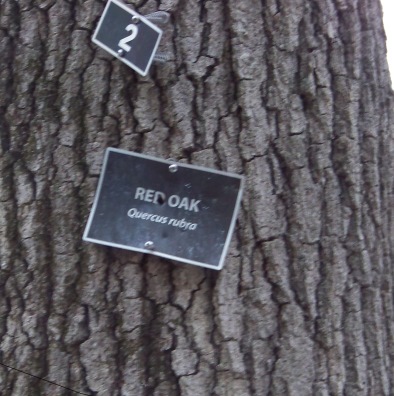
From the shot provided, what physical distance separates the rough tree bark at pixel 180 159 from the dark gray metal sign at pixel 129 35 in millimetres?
26

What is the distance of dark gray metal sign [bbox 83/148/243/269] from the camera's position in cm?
150

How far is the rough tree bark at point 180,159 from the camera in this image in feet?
4.92

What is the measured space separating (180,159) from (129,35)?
0.88 feet

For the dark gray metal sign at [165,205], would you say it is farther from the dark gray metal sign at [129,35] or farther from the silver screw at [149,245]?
the dark gray metal sign at [129,35]

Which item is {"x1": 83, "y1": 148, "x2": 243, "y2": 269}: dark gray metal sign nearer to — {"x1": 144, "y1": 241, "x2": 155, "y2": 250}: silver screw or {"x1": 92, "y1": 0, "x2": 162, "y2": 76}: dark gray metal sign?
{"x1": 144, "y1": 241, "x2": 155, "y2": 250}: silver screw

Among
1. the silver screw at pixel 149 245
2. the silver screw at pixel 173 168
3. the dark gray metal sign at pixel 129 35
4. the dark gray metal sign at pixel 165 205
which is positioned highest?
the dark gray metal sign at pixel 129 35

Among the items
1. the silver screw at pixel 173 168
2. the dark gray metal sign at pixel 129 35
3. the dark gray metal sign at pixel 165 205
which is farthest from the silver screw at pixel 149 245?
the dark gray metal sign at pixel 129 35

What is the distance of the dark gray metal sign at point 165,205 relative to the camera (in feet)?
4.91

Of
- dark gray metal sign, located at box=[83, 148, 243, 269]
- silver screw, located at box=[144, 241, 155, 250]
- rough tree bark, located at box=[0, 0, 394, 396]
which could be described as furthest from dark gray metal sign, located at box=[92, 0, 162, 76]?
silver screw, located at box=[144, 241, 155, 250]

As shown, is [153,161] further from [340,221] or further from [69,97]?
[340,221]

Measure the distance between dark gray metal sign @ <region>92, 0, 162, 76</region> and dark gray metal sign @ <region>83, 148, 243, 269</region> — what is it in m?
0.19

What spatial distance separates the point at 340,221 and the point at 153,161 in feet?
1.39

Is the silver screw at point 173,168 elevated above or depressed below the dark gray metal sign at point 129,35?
below

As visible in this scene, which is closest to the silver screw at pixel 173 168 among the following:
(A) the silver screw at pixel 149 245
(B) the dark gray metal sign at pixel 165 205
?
(B) the dark gray metal sign at pixel 165 205
